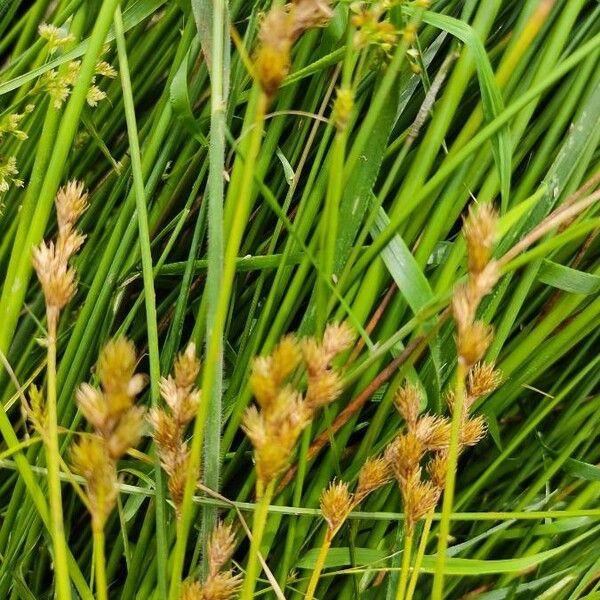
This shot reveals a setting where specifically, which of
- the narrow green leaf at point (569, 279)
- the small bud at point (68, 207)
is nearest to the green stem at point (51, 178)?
the small bud at point (68, 207)

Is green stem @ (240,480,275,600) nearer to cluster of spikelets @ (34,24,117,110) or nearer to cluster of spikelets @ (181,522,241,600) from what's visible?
cluster of spikelets @ (181,522,241,600)

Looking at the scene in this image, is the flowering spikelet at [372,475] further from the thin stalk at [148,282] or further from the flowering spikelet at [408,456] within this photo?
the thin stalk at [148,282]

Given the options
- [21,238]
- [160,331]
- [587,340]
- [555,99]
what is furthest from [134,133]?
[587,340]

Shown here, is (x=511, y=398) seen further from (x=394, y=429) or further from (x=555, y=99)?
(x=555, y=99)

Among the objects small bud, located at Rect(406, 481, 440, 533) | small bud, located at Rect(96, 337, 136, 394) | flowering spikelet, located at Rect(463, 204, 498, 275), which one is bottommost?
small bud, located at Rect(406, 481, 440, 533)

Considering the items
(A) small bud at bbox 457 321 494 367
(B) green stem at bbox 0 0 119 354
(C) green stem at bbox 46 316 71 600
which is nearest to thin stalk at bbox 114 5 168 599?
(B) green stem at bbox 0 0 119 354

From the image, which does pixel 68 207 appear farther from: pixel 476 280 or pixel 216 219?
pixel 476 280
